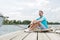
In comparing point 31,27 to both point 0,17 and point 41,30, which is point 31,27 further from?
point 0,17

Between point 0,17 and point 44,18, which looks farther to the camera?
point 0,17

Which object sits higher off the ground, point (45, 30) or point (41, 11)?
point (41, 11)

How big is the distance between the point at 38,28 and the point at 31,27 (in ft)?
1.01

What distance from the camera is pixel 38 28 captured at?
880cm

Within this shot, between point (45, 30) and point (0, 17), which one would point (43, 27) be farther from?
point (0, 17)

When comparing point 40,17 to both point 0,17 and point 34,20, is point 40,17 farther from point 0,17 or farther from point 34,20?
point 0,17

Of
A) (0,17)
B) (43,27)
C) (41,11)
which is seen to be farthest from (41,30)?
(0,17)

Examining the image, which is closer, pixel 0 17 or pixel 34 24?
pixel 34 24

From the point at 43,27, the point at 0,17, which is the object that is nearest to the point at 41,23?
the point at 43,27

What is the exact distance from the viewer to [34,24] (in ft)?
28.6

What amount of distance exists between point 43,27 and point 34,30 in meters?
0.41

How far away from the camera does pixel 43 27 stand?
8.74 meters

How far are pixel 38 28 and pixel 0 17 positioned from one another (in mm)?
14418

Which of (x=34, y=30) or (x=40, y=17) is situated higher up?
(x=40, y=17)
